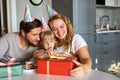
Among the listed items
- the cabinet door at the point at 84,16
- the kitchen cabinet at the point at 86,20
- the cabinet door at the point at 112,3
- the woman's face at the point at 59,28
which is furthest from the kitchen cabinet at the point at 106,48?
the woman's face at the point at 59,28

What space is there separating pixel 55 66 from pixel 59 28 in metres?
0.46

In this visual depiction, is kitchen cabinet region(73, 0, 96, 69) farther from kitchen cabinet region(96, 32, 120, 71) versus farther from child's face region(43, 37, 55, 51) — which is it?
child's face region(43, 37, 55, 51)

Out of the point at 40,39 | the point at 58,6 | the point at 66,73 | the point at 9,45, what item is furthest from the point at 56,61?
the point at 58,6

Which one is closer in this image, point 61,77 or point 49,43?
point 61,77

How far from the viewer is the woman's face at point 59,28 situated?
Answer: 1.88m

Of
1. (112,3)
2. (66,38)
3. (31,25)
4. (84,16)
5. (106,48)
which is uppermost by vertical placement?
(112,3)

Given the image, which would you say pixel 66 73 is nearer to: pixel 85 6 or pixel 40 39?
pixel 40 39

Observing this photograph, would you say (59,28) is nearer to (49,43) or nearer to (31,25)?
(49,43)

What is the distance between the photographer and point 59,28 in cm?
188

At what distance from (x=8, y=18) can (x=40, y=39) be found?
2.38 metres

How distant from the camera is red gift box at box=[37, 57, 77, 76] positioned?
1474 millimetres

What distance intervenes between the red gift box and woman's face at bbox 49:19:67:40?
0.40m

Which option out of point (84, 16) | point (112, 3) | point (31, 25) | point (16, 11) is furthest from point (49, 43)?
point (112, 3)

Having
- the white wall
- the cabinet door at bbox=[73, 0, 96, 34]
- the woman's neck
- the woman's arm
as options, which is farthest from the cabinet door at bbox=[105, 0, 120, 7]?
the woman's arm
